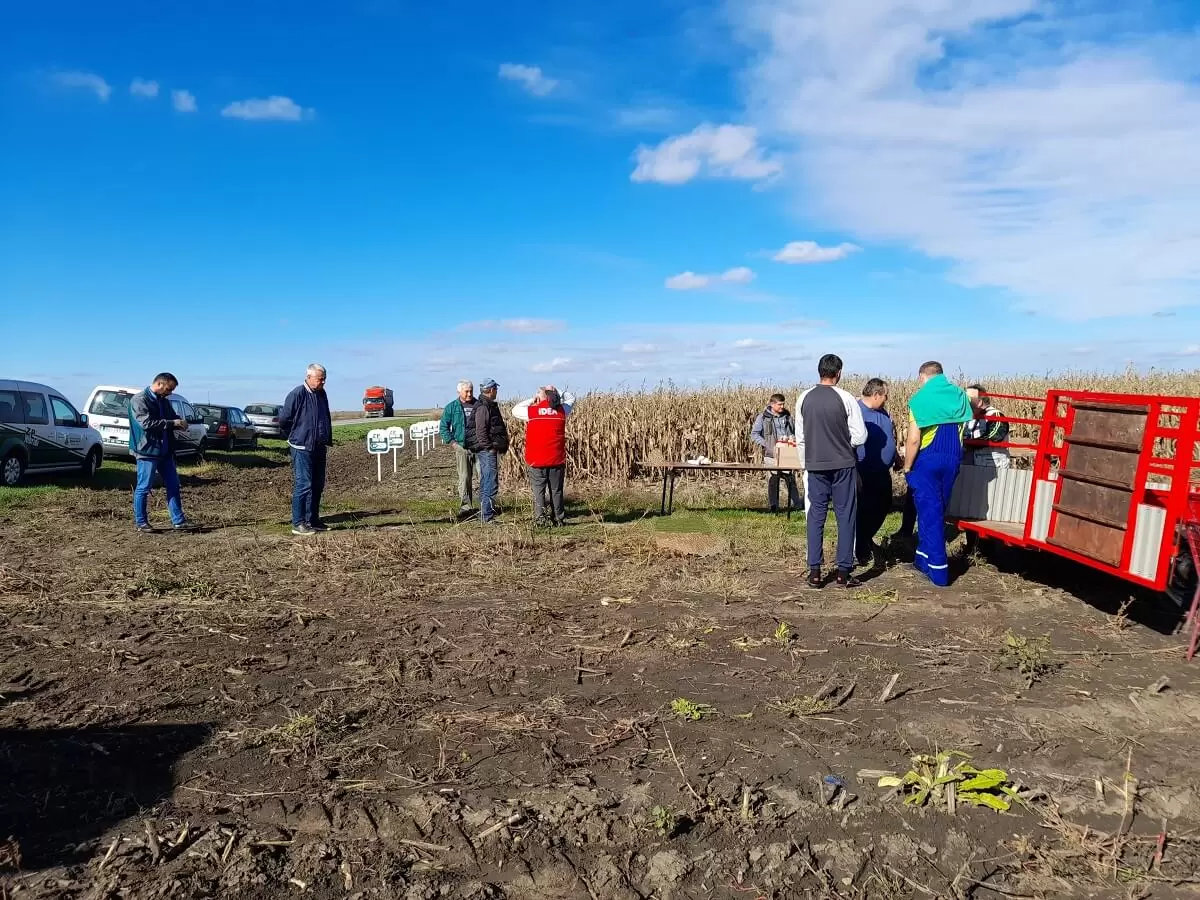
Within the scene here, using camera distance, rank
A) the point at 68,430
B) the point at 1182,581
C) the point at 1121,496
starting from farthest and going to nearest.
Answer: the point at 68,430 → the point at 1182,581 → the point at 1121,496

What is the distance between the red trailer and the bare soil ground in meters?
0.56

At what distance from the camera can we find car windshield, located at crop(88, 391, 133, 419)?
20.1m

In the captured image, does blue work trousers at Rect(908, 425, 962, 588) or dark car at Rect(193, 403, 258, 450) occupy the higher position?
blue work trousers at Rect(908, 425, 962, 588)

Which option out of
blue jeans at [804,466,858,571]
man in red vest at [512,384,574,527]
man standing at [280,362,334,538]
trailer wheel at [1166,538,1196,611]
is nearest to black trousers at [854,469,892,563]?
blue jeans at [804,466,858,571]

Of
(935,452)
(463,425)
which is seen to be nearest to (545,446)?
(463,425)

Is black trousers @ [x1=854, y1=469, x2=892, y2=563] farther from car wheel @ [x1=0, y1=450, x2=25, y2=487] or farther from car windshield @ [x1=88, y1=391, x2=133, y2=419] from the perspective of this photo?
car windshield @ [x1=88, y1=391, x2=133, y2=419]

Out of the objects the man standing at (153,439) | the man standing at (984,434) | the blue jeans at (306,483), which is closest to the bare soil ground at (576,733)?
the man standing at (984,434)

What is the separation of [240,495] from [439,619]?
1012 centimetres

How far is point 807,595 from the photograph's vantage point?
751cm

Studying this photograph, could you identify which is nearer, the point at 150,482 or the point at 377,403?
Answer: the point at 150,482

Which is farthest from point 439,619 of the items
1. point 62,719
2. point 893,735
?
point 893,735

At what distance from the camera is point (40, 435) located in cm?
1553

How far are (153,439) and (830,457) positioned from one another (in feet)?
25.5

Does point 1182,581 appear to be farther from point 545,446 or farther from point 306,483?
point 306,483
